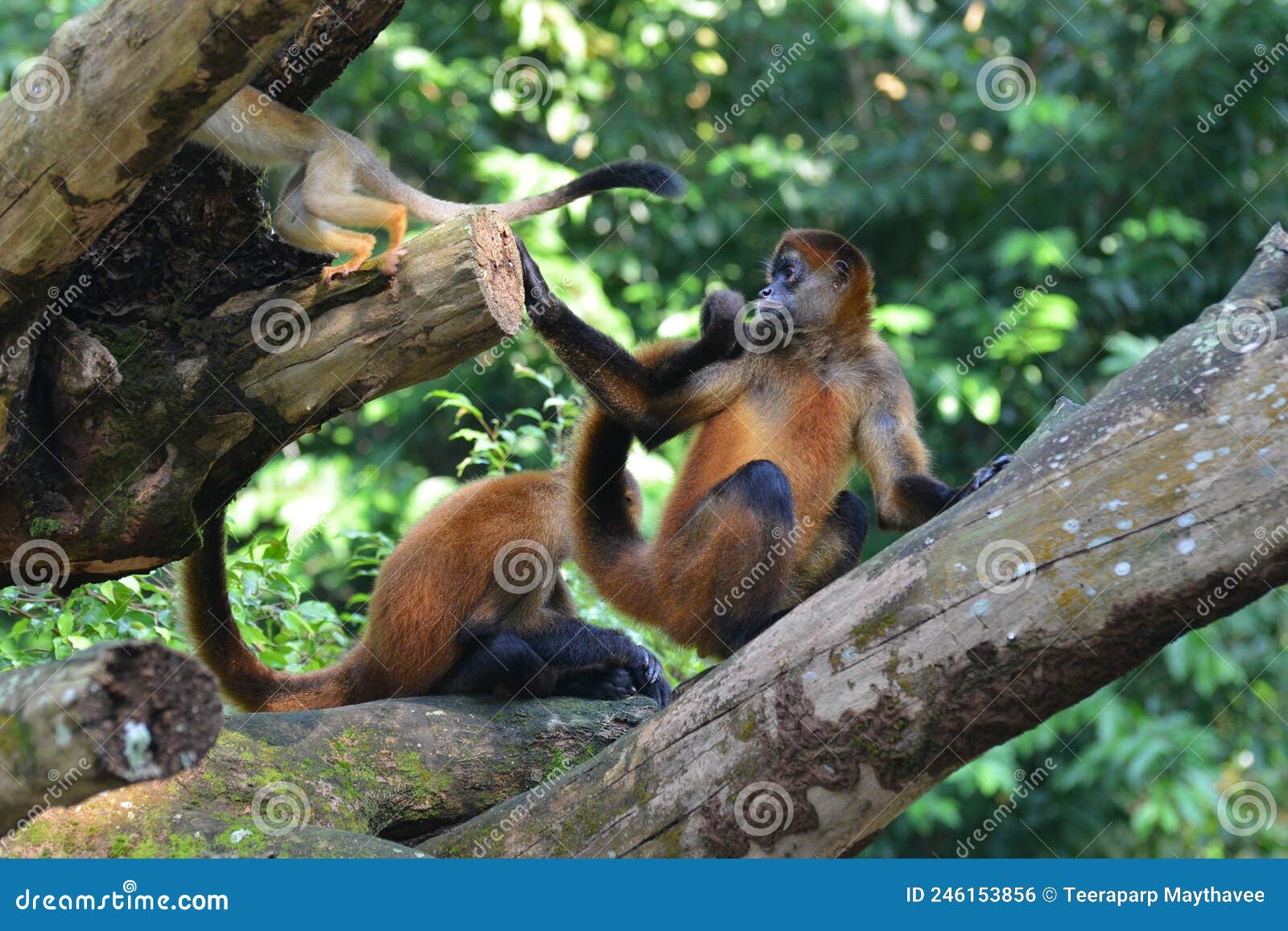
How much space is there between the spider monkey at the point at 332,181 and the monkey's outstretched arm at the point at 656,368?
591 millimetres

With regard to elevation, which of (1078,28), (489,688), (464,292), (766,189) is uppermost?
(1078,28)

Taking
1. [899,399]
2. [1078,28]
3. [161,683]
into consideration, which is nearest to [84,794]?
[161,683]

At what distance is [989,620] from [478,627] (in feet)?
9.66

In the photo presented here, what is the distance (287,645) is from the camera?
6969 millimetres

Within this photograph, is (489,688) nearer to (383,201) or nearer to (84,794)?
(383,201)

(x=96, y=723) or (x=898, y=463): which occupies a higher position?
(x=898, y=463)

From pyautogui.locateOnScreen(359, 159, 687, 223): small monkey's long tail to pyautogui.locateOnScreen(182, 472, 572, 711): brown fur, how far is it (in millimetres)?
1385

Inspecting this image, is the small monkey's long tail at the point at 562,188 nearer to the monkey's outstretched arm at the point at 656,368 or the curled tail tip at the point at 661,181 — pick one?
the curled tail tip at the point at 661,181

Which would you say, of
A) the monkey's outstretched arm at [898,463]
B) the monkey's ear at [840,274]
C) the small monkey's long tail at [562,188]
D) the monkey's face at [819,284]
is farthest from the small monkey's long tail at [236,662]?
the monkey's ear at [840,274]

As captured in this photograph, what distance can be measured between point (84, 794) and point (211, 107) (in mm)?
2084

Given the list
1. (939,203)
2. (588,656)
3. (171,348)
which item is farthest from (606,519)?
(939,203)

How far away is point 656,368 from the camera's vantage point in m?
6.05

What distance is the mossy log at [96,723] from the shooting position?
290cm

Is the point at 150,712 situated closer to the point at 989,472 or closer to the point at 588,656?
the point at 989,472
